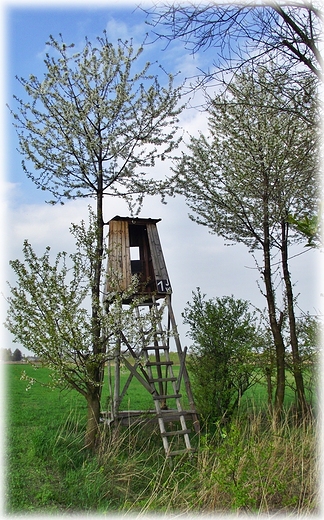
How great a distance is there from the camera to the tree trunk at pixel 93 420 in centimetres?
751

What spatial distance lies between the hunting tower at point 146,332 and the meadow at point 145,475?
0.49 metres

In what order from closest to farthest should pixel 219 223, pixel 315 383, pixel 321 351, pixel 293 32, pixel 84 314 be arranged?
pixel 293 32, pixel 84 314, pixel 321 351, pixel 315 383, pixel 219 223

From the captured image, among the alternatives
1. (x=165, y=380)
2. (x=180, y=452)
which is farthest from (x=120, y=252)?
(x=180, y=452)

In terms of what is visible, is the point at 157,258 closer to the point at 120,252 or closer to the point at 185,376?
the point at 120,252

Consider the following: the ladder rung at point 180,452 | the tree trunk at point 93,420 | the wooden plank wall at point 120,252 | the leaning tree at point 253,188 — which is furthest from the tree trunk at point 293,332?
the tree trunk at point 93,420

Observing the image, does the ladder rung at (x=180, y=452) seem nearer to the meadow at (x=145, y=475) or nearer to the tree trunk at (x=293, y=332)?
the meadow at (x=145, y=475)

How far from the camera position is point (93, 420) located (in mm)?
7625

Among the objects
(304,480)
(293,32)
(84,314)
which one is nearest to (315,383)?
(304,480)

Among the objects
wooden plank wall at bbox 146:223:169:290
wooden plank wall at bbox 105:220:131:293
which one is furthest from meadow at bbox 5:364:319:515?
wooden plank wall at bbox 146:223:169:290

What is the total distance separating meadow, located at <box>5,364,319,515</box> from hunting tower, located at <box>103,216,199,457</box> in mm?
493

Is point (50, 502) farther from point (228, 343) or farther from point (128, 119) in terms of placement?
point (128, 119)

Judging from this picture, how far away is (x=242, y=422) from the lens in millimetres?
8500

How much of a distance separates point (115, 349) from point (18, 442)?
1.97 metres

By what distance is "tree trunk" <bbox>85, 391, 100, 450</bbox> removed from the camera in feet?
24.6
